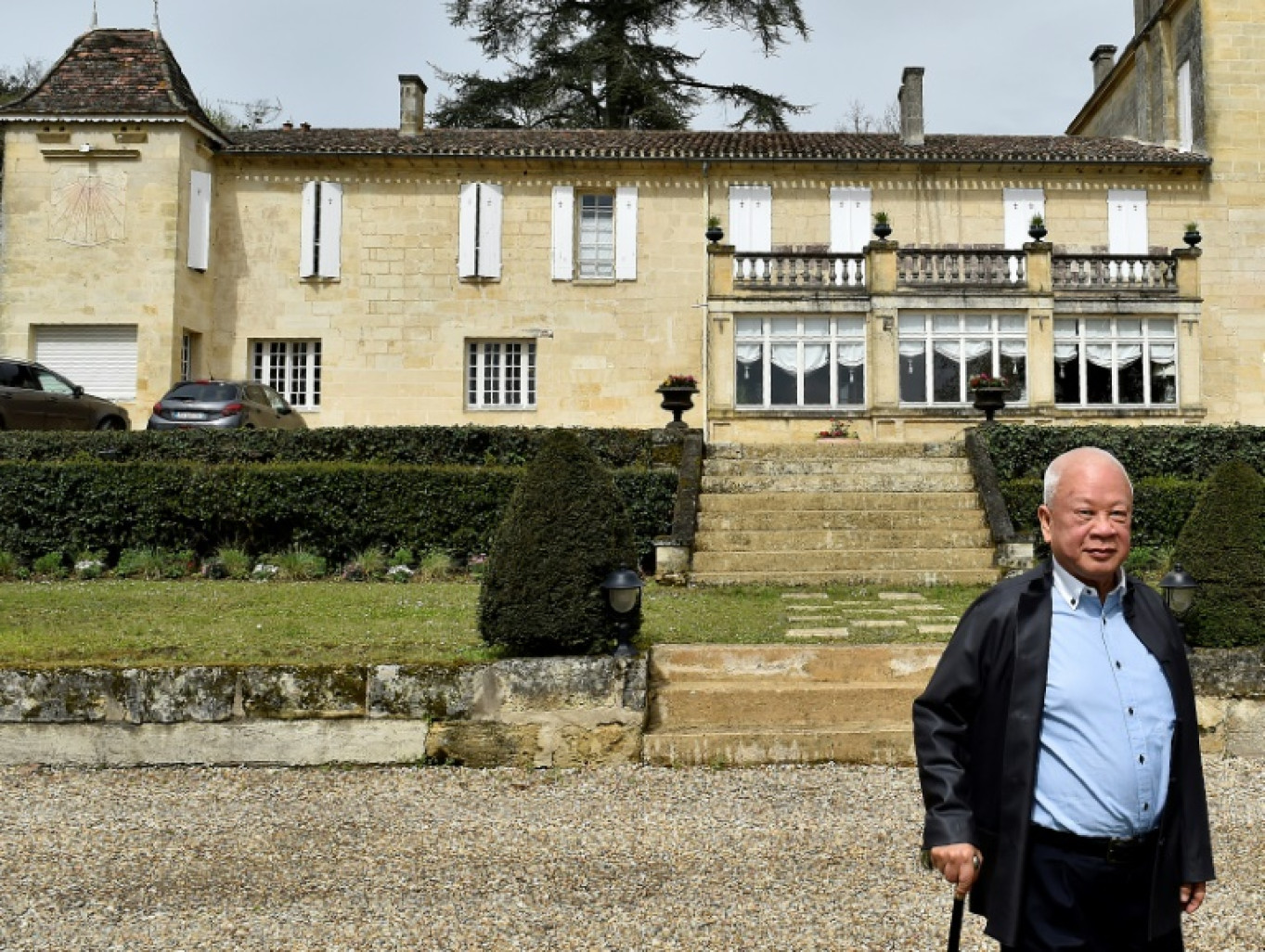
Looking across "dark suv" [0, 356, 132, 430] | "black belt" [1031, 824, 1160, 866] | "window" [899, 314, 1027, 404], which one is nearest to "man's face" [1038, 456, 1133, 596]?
"black belt" [1031, 824, 1160, 866]

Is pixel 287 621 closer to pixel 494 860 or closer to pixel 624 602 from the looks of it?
pixel 624 602

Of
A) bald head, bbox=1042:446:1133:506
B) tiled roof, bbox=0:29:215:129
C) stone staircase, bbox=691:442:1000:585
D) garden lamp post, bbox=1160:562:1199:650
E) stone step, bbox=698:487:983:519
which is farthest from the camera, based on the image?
tiled roof, bbox=0:29:215:129

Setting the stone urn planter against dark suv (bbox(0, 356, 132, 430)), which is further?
the stone urn planter

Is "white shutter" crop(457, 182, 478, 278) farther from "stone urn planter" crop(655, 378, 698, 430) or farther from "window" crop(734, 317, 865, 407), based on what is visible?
"stone urn planter" crop(655, 378, 698, 430)

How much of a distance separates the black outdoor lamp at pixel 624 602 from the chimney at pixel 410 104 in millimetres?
20784

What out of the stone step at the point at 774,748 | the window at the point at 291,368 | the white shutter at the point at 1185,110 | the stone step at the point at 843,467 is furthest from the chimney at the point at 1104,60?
the stone step at the point at 774,748

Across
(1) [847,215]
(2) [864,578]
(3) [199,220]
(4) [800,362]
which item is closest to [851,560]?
(2) [864,578]

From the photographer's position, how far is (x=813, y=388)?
21500 mm

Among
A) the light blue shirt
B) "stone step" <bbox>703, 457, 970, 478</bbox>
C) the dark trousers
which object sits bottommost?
the dark trousers

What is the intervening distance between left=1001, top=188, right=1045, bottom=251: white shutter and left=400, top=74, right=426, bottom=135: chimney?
13325 mm

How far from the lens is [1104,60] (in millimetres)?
29547

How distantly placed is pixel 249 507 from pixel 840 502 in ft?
23.0

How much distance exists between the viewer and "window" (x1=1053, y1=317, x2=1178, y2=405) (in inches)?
842

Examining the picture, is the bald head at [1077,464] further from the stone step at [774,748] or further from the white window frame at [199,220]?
the white window frame at [199,220]
